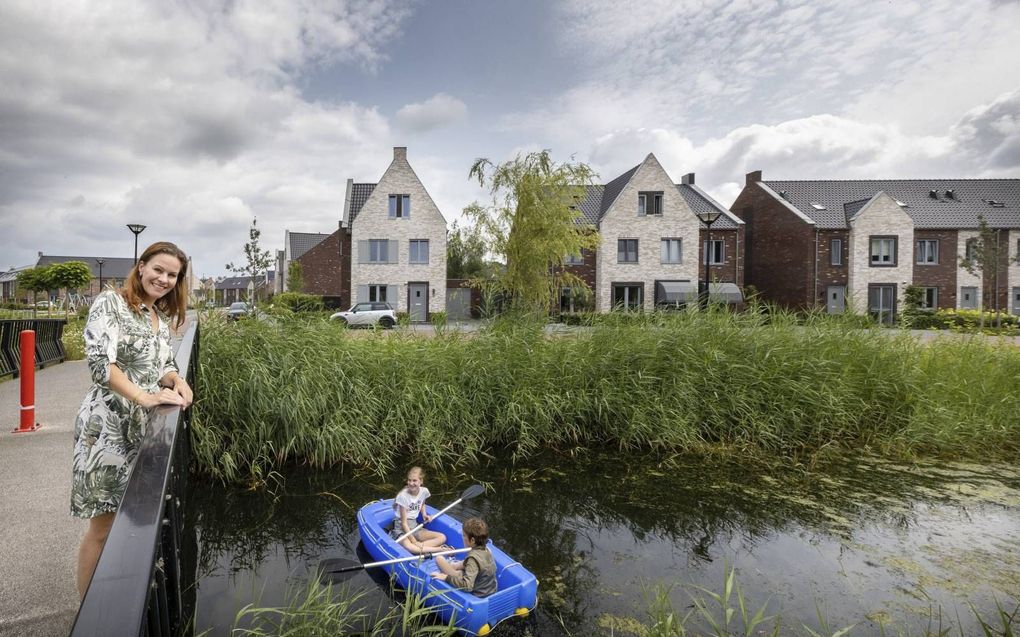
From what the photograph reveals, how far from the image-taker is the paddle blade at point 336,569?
3.83 metres

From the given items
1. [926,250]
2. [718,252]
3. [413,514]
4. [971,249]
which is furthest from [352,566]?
[926,250]

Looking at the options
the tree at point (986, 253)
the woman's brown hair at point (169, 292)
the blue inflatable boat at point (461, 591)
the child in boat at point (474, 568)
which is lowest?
the blue inflatable boat at point (461, 591)

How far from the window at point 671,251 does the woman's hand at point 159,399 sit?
29.2 metres

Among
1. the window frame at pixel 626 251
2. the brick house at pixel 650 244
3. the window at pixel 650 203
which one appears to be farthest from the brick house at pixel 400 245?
the window at pixel 650 203

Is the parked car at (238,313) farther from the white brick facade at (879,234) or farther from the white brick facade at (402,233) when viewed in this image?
the white brick facade at (879,234)

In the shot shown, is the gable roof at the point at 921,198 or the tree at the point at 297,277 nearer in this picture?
the gable roof at the point at 921,198

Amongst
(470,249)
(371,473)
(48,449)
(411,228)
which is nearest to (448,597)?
(371,473)

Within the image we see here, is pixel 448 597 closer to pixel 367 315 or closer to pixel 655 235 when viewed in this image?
pixel 367 315

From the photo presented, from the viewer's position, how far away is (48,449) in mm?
5215

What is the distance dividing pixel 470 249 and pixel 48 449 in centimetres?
4214

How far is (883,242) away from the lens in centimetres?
Answer: 3036

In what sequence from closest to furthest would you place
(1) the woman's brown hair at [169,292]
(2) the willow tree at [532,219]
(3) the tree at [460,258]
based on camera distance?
(1) the woman's brown hair at [169,292], (2) the willow tree at [532,219], (3) the tree at [460,258]

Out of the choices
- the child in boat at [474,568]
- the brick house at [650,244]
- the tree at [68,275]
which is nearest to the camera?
the child in boat at [474,568]

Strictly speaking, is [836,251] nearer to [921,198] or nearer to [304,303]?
[921,198]
